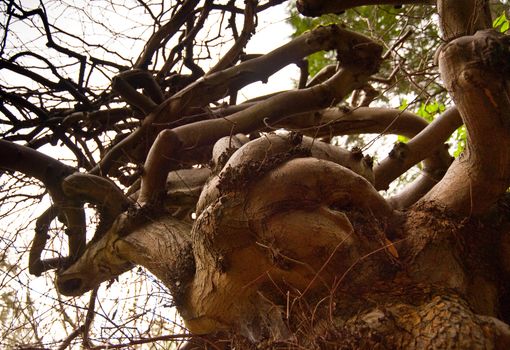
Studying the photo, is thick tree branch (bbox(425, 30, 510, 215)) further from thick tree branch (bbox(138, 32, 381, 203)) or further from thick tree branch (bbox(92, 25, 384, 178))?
thick tree branch (bbox(92, 25, 384, 178))

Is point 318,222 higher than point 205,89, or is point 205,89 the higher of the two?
point 205,89

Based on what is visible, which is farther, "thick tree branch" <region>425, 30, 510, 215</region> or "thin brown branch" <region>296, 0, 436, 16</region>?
"thin brown branch" <region>296, 0, 436, 16</region>

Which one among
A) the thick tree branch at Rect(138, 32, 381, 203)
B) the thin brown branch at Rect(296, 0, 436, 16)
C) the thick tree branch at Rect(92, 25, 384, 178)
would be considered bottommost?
the thick tree branch at Rect(138, 32, 381, 203)

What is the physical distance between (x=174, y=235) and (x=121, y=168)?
146 centimetres

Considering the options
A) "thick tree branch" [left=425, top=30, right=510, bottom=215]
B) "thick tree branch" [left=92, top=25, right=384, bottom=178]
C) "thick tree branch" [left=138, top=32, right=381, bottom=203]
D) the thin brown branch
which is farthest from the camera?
"thick tree branch" [left=92, top=25, right=384, bottom=178]

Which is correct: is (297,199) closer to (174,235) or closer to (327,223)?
(327,223)

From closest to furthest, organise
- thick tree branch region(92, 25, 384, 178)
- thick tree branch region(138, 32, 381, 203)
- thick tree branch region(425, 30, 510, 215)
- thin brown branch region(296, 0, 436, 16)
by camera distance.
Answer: thick tree branch region(425, 30, 510, 215) < thin brown branch region(296, 0, 436, 16) < thick tree branch region(138, 32, 381, 203) < thick tree branch region(92, 25, 384, 178)

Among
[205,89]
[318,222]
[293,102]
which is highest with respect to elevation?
[205,89]

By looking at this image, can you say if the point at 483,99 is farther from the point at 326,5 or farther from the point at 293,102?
the point at 293,102

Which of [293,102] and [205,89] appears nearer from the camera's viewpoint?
[293,102]

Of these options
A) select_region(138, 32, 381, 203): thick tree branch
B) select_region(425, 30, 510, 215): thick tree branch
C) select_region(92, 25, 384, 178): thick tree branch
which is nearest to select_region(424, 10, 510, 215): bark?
select_region(425, 30, 510, 215): thick tree branch

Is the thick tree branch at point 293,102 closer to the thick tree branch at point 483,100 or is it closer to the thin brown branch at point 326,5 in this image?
the thin brown branch at point 326,5

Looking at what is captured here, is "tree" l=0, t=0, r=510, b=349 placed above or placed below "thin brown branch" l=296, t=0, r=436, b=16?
below

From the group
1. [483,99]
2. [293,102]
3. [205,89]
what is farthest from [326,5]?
[205,89]
